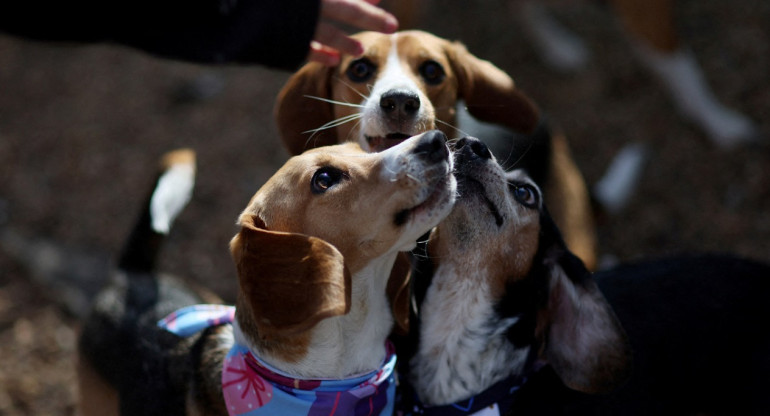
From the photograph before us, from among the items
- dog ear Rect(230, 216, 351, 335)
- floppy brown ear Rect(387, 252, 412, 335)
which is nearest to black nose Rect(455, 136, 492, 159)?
floppy brown ear Rect(387, 252, 412, 335)

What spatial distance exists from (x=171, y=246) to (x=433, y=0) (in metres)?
3.13

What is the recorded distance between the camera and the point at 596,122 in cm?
519

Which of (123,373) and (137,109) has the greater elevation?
(123,373)

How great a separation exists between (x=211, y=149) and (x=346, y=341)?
3.37m

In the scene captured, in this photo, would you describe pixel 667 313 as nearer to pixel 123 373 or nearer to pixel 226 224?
pixel 123 373

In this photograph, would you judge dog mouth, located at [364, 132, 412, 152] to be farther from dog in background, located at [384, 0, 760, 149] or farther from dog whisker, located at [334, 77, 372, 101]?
dog in background, located at [384, 0, 760, 149]

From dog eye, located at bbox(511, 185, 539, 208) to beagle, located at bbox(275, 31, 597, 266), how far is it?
16.1 inches

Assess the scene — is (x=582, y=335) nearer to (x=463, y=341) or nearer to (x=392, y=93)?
(x=463, y=341)

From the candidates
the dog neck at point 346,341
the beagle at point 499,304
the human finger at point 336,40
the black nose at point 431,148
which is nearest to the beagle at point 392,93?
the human finger at point 336,40

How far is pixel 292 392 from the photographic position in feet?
7.66

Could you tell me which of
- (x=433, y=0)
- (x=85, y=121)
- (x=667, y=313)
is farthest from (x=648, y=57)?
(x=85, y=121)

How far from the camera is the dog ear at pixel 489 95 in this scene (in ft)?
10.4

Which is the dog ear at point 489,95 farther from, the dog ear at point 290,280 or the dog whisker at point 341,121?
the dog ear at point 290,280

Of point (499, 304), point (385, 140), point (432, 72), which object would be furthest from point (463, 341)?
point (432, 72)
